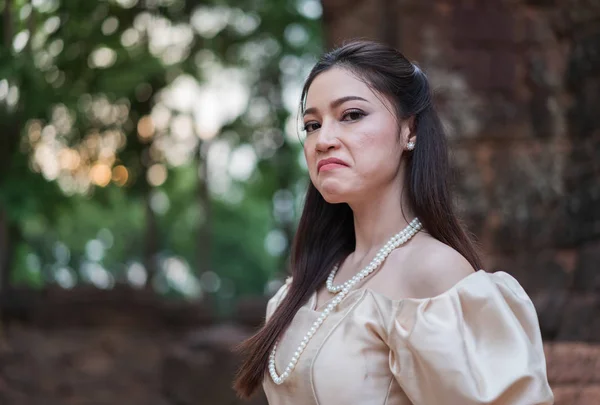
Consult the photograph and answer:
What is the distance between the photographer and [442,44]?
6.47m

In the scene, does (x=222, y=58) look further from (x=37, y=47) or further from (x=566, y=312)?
(x=566, y=312)

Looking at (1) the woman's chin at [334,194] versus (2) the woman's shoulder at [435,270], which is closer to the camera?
(2) the woman's shoulder at [435,270]

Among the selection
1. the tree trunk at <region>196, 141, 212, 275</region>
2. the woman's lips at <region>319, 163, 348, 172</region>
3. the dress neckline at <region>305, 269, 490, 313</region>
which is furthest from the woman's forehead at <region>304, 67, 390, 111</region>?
the tree trunk at <region>196, 141, 212, 275</region>

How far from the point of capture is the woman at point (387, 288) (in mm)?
2045

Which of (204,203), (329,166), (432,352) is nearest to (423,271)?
(432,352)

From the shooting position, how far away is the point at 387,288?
2.32m

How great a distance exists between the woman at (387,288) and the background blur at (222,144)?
1.36m

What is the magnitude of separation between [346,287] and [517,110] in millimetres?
4287

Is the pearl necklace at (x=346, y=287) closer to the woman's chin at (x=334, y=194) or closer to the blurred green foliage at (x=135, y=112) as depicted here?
the woman's chin at (x=334, y=194)

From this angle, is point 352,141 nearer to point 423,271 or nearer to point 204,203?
point 423,271

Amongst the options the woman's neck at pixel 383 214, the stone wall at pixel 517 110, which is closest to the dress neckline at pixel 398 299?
the woman's neck at pixel 383 214

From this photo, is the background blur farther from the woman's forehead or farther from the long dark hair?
the woman's forehead

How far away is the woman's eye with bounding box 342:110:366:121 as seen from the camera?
237cm

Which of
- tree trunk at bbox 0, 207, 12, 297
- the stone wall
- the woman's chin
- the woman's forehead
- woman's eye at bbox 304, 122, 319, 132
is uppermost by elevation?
the woman's forehead
